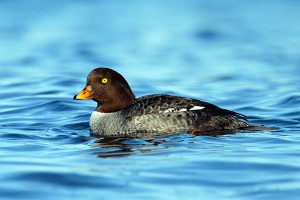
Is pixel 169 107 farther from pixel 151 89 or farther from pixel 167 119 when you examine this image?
pixel 151 89

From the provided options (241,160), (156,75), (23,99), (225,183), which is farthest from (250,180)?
(156,75)

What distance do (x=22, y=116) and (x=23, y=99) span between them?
7.39ft

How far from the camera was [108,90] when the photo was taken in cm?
1216

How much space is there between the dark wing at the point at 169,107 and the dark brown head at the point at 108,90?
44cm

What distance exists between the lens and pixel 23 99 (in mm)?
16031

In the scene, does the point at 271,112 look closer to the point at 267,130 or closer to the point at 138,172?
the point at 267,130

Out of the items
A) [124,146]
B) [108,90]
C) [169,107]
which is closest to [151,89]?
[108,90]

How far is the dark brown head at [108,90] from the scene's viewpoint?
1212cm

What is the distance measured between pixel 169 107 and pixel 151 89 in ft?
19.8

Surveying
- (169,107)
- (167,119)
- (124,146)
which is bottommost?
(124,146)

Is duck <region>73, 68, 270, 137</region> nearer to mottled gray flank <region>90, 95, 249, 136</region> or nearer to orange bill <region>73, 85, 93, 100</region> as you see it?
mottled gray flank <region>90, 95, 249, 136</region>

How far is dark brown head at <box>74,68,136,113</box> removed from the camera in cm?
1212

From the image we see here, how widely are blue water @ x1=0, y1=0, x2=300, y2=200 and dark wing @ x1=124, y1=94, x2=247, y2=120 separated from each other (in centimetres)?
47

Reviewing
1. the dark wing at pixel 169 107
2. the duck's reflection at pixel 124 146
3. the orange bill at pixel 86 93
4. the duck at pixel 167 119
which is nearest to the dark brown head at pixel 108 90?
the orange bill at pixel 86 93
